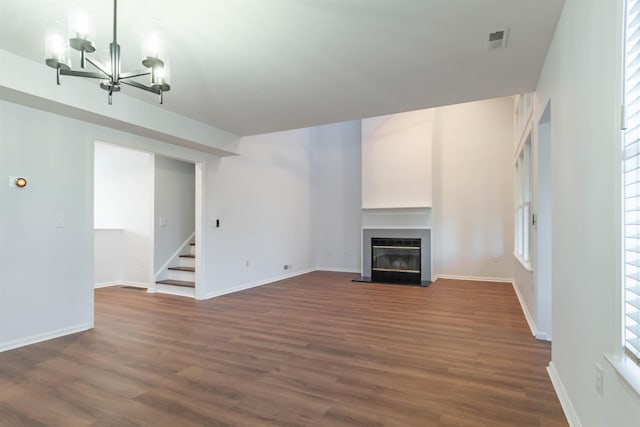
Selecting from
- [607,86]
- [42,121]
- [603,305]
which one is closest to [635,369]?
[603,305]

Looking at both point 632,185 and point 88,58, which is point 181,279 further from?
point 632,185

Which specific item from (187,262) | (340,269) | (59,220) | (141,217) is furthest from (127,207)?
(340,269)

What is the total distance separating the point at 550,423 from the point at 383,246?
16.2 feet

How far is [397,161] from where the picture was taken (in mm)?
6590

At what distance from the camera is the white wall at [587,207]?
50.9 inches

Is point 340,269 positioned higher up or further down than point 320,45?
further down

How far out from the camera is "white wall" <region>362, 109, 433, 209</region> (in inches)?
250

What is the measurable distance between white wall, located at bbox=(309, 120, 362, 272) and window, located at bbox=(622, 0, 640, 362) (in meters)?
6.58

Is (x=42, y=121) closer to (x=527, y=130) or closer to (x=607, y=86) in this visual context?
(x=607, y=86)

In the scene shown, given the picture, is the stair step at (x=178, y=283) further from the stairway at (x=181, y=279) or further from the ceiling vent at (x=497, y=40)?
the ceiling vent at (x=497, y=40)

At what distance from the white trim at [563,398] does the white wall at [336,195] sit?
548cm

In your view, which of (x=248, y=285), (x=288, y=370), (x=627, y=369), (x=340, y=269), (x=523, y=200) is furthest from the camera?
→ (x=340, y=269)

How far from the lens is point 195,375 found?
2502 millimetres

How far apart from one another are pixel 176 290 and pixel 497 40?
536 cm
